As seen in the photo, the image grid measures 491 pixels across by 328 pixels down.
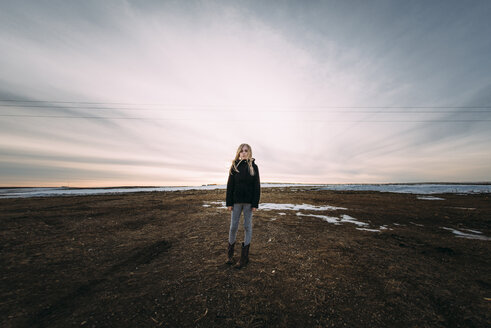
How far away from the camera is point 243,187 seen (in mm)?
4516

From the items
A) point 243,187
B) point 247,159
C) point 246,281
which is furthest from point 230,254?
point 247,159

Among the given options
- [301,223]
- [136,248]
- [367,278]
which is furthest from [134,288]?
[301,223]

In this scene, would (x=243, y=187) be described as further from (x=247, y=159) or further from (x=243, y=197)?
(x=247, y=159)

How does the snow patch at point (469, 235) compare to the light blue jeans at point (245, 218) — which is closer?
the light blue jeans at point (245, 218)

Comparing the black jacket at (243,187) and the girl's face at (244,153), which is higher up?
the girl's face at (244,153)

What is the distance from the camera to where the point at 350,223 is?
9.47 m

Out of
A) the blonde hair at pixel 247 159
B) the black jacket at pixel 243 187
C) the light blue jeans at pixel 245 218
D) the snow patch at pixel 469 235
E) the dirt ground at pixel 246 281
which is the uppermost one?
the blonde hair at pixel 247 159

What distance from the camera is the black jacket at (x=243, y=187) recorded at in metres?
4.52

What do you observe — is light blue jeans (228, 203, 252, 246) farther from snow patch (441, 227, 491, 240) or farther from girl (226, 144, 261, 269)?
snow patch (441, 227, 491, 240)

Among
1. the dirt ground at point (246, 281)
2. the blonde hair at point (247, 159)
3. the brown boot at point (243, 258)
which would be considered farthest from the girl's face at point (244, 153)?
the dirt ground at point (246, 281)

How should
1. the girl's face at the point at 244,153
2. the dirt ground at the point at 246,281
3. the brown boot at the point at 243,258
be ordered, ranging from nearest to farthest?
the dirt ground at the point at 246,281, the brown boot at the point at 243,258, the girl's face at the point at 244,153

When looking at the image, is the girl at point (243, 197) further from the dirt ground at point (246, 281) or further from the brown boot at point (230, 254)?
the dirt ground at point (246, 281)

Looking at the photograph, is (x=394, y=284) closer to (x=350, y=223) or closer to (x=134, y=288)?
(x=134, y=288)

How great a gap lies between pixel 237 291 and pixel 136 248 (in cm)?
416
